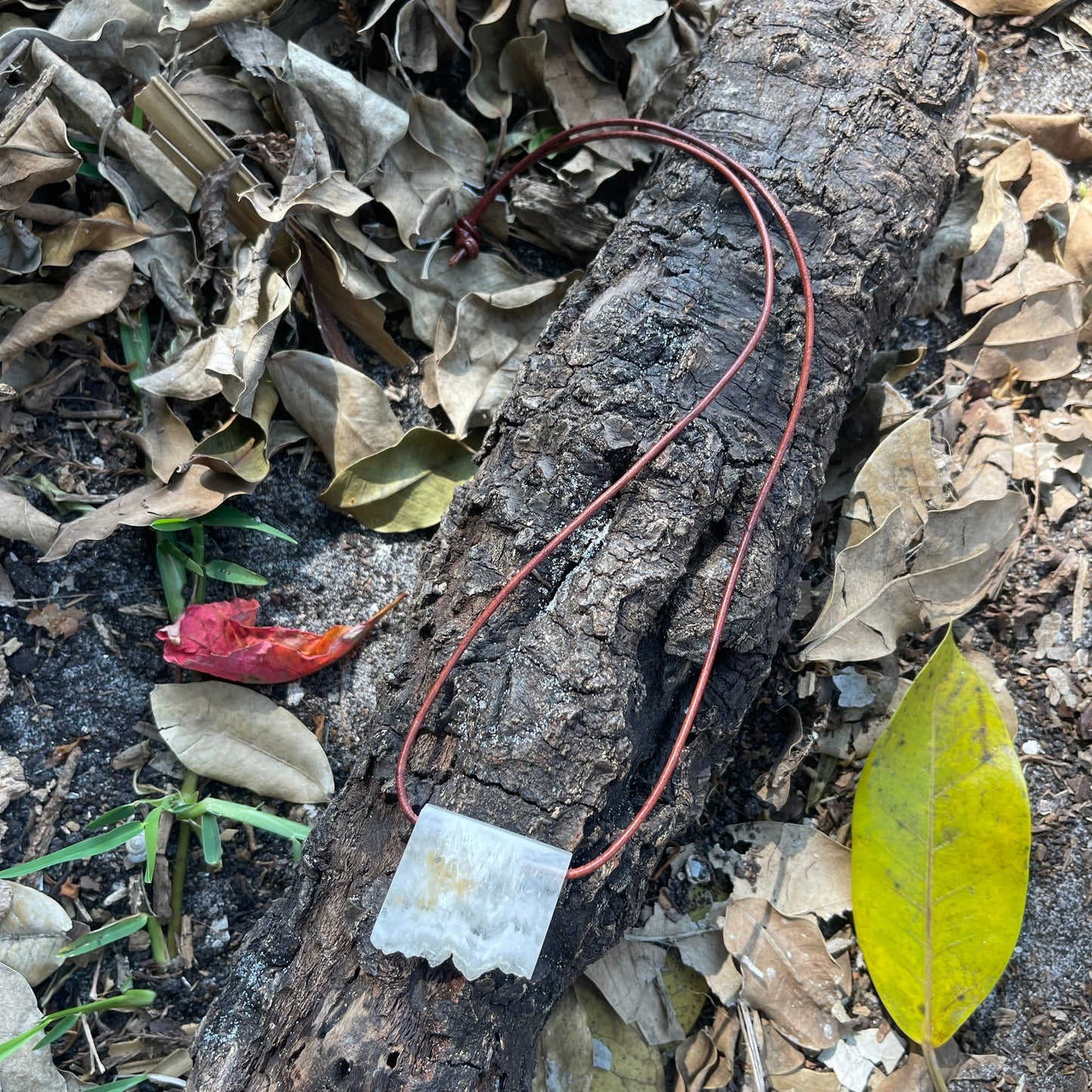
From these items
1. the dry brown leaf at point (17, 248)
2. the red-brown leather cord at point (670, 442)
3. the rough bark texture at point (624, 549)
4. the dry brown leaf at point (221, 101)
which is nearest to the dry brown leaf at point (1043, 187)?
the rough bark texture at point (624, 549)

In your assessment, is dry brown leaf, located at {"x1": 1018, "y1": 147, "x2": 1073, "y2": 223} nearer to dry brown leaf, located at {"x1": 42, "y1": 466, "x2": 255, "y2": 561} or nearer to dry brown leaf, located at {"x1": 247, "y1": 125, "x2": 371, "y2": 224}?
dry brown leaf, located at {"x1": 247, "y1": 125, "x2": 371, "y2": 224}

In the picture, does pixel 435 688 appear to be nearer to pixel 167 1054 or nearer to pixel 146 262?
pixel 167 1054

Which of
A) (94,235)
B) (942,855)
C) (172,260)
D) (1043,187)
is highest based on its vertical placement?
(94,235)

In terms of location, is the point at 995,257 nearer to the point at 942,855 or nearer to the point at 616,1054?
the point at 942,855

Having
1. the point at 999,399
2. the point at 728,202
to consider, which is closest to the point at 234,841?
the point at 728,202

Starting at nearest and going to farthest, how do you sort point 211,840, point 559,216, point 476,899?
point 476,899, point 211,840, point 559,216

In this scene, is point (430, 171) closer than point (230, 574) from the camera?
No

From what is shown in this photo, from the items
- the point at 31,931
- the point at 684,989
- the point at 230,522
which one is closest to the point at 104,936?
the point at 31,931
